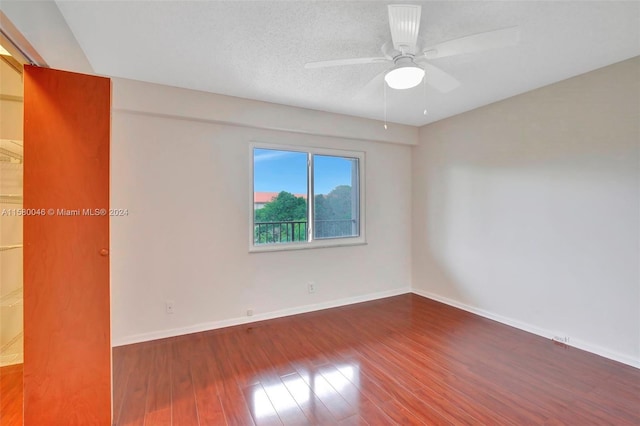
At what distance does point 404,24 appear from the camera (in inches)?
64.2

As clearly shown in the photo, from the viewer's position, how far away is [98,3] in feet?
5.68

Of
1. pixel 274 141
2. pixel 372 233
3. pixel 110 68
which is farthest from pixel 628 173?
pixel 110 68

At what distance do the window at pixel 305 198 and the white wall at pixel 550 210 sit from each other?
1216mm

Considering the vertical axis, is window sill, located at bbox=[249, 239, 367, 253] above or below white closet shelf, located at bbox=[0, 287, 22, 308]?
above

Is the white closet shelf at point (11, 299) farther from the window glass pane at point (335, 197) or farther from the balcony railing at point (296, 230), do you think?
the window glass pane at point (335, 197)

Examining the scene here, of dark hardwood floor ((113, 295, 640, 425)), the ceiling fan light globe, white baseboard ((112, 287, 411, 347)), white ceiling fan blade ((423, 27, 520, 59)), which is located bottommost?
dark hardwood floor ((113, 295, 640, 425))

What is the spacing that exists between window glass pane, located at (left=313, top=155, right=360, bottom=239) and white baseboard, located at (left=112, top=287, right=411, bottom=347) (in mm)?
887

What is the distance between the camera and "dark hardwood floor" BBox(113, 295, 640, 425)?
187 cm

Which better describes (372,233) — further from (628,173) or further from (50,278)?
(50,278)

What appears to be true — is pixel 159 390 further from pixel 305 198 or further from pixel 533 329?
pixel 533 329

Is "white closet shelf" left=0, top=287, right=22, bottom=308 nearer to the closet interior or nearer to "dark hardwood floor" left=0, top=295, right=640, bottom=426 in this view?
the closet interior

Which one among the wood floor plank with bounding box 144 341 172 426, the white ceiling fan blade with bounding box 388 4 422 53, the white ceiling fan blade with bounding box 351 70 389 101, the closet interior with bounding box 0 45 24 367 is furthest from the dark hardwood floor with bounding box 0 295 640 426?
the white ceiling fan blade with bounding box 351 70 389 101

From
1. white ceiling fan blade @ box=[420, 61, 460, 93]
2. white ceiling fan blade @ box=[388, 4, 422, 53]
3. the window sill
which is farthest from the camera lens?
the window sill

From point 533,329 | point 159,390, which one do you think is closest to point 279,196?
point 159,390
